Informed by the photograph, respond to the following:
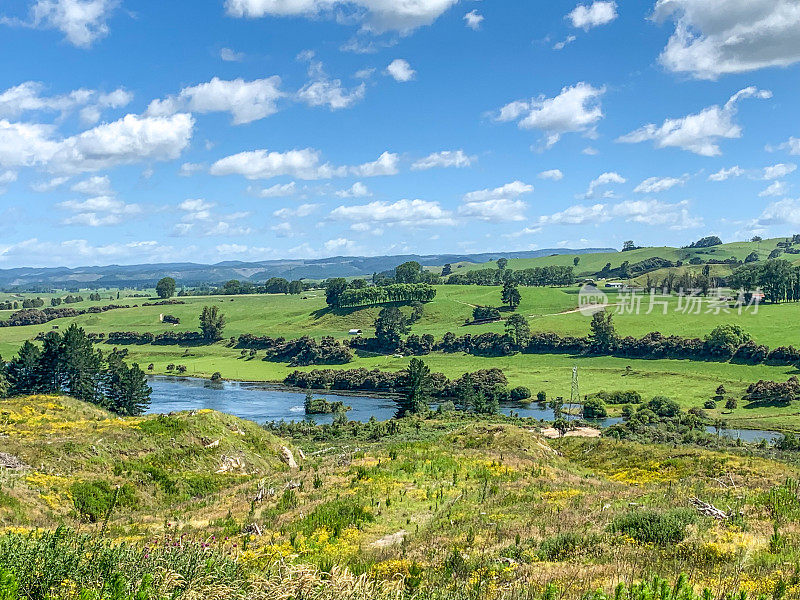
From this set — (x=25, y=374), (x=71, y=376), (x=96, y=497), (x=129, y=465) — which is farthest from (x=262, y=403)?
(x=96, y=497)

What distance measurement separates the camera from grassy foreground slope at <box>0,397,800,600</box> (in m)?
12.1

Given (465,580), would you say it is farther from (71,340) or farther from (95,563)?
(71,340)

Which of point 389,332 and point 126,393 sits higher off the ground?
point 389,332

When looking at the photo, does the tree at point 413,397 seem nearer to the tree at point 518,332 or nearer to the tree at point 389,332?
the tree at point 518,332

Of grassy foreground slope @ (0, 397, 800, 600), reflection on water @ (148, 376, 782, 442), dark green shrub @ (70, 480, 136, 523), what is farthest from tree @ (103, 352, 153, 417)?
dark green shrub @ (70, 480, 136, 523)

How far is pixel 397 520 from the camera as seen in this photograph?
2364 cm

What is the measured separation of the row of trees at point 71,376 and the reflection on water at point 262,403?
8129 millimetres

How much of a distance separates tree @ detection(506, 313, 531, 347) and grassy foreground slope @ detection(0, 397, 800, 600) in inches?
4959

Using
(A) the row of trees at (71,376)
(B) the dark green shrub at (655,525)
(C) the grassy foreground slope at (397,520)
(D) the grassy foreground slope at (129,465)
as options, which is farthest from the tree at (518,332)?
(B) the dark green shrub at (655,525)

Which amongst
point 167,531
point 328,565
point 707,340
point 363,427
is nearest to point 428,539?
point 328,565

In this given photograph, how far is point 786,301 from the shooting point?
604 ft

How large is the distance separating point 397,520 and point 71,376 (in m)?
96.5

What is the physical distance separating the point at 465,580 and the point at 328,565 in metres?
4.13

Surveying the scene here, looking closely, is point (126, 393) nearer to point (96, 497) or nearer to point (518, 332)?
point (96, 497)
